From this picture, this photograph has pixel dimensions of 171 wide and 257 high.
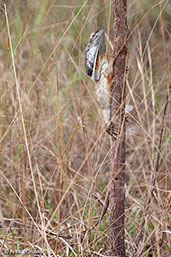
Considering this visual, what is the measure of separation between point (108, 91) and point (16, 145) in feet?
2.27

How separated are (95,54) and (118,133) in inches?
10.7

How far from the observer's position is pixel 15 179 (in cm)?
169

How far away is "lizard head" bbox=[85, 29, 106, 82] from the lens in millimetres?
1035

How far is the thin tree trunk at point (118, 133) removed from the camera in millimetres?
972

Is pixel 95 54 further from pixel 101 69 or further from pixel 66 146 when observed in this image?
pixel 66 146

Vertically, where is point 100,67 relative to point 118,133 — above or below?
above

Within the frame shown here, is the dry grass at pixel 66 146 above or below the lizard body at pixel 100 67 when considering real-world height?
below

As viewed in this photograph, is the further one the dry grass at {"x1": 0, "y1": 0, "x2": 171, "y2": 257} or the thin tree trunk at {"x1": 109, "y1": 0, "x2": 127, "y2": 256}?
the dry grass at {"x1": 0, "y1": 0, "x2": 171, "y2": 257}

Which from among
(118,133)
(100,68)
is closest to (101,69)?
(100,68)

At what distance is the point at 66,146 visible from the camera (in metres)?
1.12

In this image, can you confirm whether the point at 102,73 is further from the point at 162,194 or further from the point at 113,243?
the point at 162,194

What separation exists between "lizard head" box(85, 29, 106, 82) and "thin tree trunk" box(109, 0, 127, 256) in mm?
61

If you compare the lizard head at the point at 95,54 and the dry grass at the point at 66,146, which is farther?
the dry grass at the point at 66,146

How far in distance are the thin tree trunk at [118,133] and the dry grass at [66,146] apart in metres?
0.07
